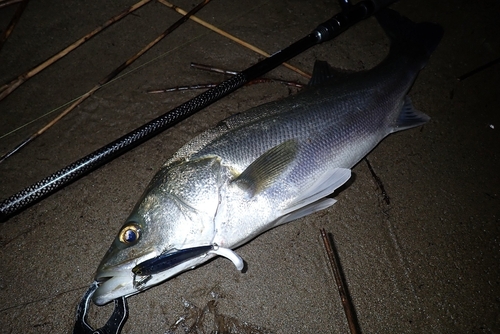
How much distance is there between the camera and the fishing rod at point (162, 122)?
2.02 m

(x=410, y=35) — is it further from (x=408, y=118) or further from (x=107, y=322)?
(x=107, y=322)

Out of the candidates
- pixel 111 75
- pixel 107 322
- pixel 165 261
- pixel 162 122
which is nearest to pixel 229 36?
pixel 111 75

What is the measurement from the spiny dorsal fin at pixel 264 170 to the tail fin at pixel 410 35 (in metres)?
1.63

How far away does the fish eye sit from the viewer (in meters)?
1.88

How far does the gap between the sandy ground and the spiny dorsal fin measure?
0.57 metres

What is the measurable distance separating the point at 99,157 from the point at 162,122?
500 millimetres

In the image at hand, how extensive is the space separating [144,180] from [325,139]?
146 cm

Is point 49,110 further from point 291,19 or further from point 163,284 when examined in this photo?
point 291,19

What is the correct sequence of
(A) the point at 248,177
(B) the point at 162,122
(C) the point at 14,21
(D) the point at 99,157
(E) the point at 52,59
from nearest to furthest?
(A) the point at 248,177 → (D) the point at 99,157 → (B) the point at 162,122 → (E) the point at 52,59 → (C) the point at 14,21

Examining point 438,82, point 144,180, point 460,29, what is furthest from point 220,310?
point 460,29

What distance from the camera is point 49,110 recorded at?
9.25ft

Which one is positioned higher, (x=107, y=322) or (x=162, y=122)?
(x=162, y=122)

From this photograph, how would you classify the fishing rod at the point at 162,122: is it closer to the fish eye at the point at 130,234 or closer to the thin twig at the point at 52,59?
the fish eye at the point at 130,234

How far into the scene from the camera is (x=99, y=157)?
7.16 feet
